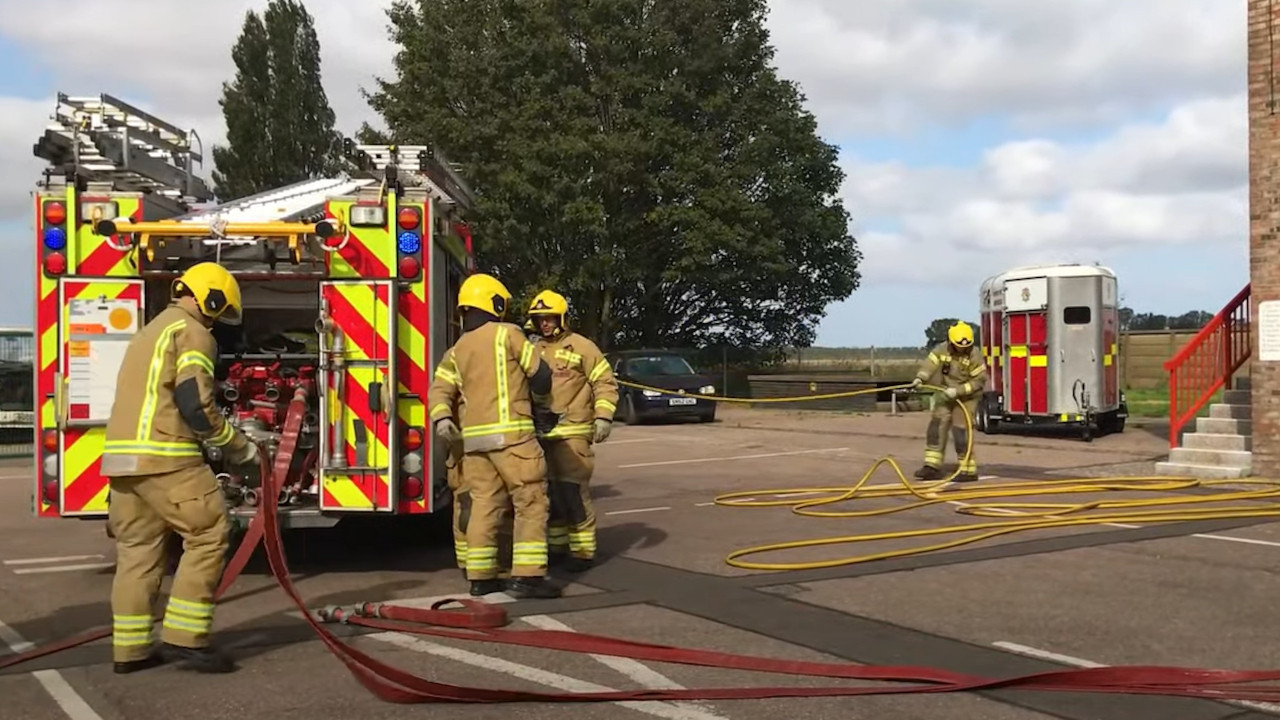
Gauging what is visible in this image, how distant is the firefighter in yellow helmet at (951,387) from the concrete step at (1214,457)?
2.44m

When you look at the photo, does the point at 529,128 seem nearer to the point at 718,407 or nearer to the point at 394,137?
the point at 394,137

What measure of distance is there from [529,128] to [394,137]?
15.5 feet

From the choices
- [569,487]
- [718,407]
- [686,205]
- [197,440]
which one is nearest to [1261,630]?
[569,487]

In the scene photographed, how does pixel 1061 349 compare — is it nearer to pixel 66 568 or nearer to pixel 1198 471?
pixel 1198 471

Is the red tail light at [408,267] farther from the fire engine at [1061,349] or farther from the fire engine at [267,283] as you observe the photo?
the fire engine at [1061,349]

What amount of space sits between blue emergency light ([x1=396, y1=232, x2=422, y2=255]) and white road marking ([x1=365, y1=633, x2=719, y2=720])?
2.59 metres

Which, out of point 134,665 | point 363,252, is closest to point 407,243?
point 363,252

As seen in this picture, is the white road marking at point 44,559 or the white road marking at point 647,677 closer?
the white road marking at point 647,677

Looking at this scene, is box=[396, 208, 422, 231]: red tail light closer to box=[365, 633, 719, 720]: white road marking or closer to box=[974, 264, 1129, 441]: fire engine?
box=[365, 633, 719, 720]: white road marking

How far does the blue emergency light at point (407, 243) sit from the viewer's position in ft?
25.7

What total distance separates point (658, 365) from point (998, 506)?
618 inches

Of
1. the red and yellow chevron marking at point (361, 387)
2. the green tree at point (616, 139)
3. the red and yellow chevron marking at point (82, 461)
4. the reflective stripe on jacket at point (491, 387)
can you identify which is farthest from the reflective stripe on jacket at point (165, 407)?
the green tree at point (616, 139)

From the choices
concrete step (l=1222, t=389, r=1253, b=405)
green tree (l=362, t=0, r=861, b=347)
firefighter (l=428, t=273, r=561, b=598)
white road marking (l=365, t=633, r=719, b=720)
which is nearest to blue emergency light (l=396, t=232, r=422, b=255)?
firefighter (l=428, t=273, r=561, b=598)

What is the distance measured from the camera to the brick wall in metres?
13.1
